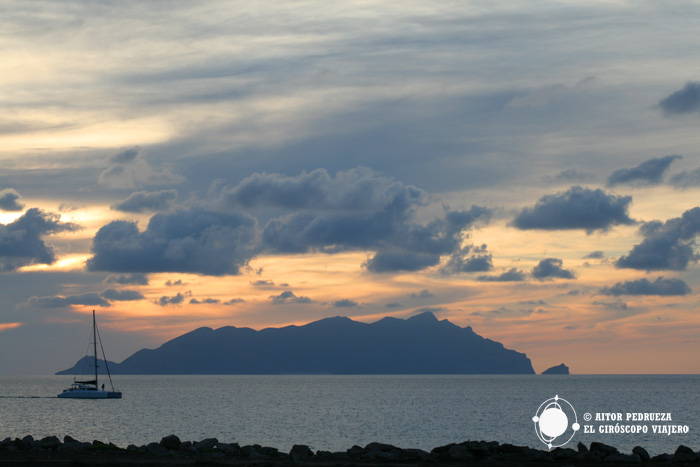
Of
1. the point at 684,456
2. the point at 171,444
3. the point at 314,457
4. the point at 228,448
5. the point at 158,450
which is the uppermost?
the point at 171,444

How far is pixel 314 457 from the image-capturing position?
4428 centimetres

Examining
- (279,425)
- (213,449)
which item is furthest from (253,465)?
(279,425)

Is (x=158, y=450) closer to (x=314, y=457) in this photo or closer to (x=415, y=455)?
(x=314, y=457)

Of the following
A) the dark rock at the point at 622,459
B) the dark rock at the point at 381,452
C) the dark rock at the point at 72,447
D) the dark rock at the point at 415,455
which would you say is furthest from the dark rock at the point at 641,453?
the dark rock at the point at 72,447

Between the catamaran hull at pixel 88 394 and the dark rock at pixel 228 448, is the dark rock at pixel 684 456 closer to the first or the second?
the dark rock at pixel 228 448

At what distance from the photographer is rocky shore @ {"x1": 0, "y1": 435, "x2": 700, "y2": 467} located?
40219 mm

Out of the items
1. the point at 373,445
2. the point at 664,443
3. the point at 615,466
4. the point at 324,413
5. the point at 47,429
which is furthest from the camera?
the point at 324,413

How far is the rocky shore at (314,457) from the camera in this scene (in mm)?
40219

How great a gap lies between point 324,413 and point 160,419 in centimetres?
2775

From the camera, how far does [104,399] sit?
600 ft

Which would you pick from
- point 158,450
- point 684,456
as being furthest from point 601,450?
point 158,450

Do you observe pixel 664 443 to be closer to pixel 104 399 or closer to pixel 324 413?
pixel 324 413

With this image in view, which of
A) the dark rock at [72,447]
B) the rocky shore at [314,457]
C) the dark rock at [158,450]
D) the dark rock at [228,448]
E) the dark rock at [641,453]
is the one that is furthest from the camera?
the dark rock at [72,447]

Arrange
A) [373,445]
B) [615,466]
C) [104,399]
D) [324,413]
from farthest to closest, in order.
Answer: [104,399] < [324,413] < [373,445] < [615,466]
